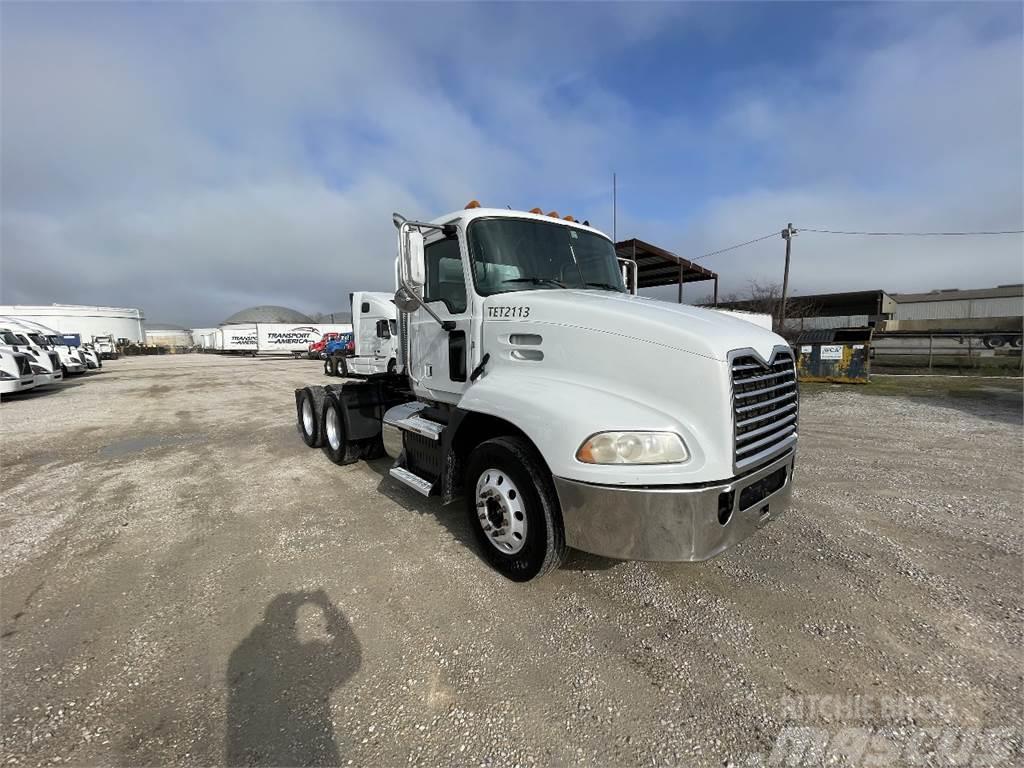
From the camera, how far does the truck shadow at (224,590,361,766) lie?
196 centimetres

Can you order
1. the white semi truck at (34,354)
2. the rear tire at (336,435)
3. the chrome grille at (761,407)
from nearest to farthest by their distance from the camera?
the chrome grille at (761,407), the rear tire at (336,435), the white semi truck at (34,354)

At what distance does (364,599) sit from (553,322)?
7.24ft

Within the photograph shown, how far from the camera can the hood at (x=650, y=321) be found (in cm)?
260

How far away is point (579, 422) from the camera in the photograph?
2615 mm

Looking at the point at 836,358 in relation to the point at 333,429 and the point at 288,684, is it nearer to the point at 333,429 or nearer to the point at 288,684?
the point at 333,429

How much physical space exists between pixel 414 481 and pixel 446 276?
181 centimetres

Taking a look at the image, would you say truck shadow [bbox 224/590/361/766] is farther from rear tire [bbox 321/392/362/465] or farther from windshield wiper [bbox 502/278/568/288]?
rear tire [bbox 321/392/362/465]

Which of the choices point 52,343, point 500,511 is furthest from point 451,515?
point 52,343

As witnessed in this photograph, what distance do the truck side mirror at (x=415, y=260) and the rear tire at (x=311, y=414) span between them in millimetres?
3702

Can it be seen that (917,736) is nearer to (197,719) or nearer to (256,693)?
(256,693)

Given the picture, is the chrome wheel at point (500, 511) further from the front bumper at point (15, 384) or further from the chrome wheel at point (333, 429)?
the front bumper at point (15, 384)

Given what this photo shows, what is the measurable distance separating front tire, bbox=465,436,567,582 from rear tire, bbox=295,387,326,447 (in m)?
4.02

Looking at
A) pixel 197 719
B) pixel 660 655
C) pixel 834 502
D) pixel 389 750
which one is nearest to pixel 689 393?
pixel 660 655

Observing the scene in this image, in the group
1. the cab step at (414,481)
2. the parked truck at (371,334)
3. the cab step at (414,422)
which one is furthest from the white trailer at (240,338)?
the cab step at (414,481)
